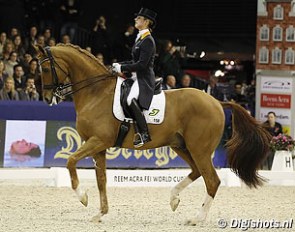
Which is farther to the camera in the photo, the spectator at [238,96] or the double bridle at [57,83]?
the spectator at [238,96]

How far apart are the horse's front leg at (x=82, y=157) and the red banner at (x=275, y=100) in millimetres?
7610

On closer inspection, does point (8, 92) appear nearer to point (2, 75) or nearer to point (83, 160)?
point (2, 75)

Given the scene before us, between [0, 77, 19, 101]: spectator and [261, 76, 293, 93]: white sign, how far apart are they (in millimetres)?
4657

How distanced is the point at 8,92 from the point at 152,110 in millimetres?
6116

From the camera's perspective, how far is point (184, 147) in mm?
9336

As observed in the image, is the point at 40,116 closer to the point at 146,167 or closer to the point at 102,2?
the point at 146,167

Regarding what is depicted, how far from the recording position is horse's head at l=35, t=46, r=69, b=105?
9.06 meters

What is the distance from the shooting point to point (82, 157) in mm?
8695

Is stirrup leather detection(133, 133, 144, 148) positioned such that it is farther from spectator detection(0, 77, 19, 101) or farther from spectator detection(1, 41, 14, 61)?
spectator detection(1, 41, 14, 61)

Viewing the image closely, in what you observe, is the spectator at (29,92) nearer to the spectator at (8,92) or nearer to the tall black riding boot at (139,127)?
the spectator at (8,92)

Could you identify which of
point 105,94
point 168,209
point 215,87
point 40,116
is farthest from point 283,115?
point 105,94

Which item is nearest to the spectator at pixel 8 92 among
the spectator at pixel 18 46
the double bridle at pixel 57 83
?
the spectator at pixel 18 46

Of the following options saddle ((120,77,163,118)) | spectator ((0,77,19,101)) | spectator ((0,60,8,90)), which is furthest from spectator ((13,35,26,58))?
saddle ((120,77,163,118))

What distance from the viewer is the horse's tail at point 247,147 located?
9398 mm
